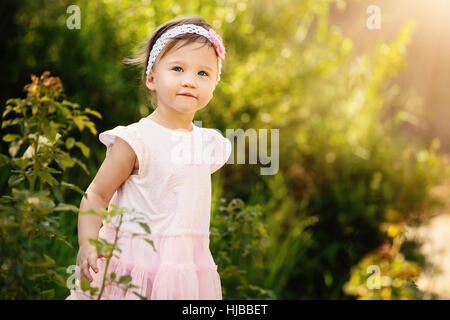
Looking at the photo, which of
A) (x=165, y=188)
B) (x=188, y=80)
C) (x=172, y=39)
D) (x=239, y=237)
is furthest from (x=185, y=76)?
(x=239, y=237)

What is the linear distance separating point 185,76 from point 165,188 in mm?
366

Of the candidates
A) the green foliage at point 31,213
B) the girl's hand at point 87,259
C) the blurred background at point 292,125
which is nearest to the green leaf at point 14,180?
the green foliage at point 31,213

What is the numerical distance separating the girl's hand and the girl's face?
0.52 m

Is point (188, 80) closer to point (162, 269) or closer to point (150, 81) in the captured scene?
point (150, 81)

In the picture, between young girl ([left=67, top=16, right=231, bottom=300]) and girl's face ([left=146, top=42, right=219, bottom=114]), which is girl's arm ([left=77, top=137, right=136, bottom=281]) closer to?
young girl ([left=67, top=16, right=231, bottom=300])

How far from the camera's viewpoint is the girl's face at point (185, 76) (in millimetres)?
1818

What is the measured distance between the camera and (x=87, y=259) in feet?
5.52

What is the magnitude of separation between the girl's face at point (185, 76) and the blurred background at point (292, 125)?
134 centimetres

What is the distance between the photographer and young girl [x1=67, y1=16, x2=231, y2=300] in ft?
5.72

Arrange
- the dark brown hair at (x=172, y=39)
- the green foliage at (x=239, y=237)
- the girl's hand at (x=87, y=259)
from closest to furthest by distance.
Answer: the girl's hand at (x=87, y=259) → the dark brown hair at (x=172, y=39) → the green foliage at (x=239, y=237)

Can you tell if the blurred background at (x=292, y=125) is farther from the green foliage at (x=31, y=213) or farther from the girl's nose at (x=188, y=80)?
the girl's nose at (x=188, y=80)
